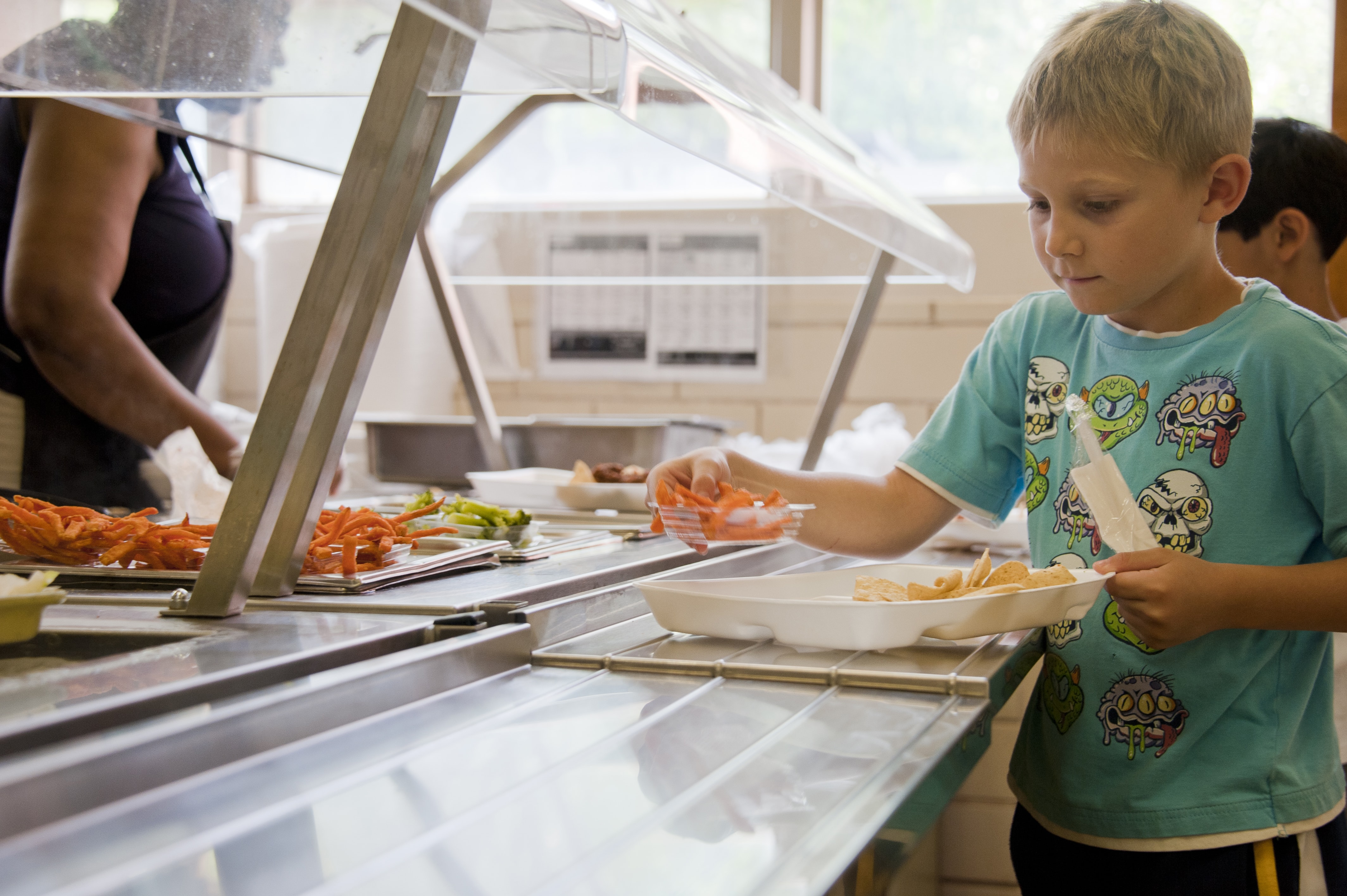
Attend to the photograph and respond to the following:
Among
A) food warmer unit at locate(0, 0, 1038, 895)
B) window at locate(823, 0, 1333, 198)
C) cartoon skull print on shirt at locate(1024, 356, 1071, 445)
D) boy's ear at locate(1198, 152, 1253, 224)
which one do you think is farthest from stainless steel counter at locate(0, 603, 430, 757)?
window at locate(823, 0, 1333, 198)

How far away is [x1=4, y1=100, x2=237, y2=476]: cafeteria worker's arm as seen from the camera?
55.4 inches

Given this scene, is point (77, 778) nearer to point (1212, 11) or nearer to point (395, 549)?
point (395, 549)

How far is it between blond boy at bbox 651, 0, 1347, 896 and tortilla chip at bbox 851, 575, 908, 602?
0.16 metres

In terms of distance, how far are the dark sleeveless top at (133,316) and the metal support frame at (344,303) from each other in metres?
0.93

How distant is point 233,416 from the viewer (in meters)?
2.24

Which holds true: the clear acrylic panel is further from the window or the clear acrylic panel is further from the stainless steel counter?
the window

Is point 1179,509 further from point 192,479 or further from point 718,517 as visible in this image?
point 192,479

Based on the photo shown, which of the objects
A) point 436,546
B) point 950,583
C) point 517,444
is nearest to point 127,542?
point 436,546

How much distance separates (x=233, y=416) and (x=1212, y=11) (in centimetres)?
247

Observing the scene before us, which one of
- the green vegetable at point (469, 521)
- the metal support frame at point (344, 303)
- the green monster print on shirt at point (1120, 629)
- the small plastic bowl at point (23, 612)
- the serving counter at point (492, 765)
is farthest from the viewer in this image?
the green vegetable at point (469, 521)

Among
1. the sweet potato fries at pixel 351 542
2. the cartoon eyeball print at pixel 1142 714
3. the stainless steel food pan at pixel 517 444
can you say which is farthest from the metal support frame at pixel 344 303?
the stainless steel food pan at pixel 517 444

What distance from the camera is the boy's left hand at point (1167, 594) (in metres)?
0.82

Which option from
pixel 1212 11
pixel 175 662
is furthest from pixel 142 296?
pixel 1212 11

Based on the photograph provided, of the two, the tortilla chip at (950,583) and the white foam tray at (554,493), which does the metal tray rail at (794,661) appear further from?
the white foam tray at (554,493)
